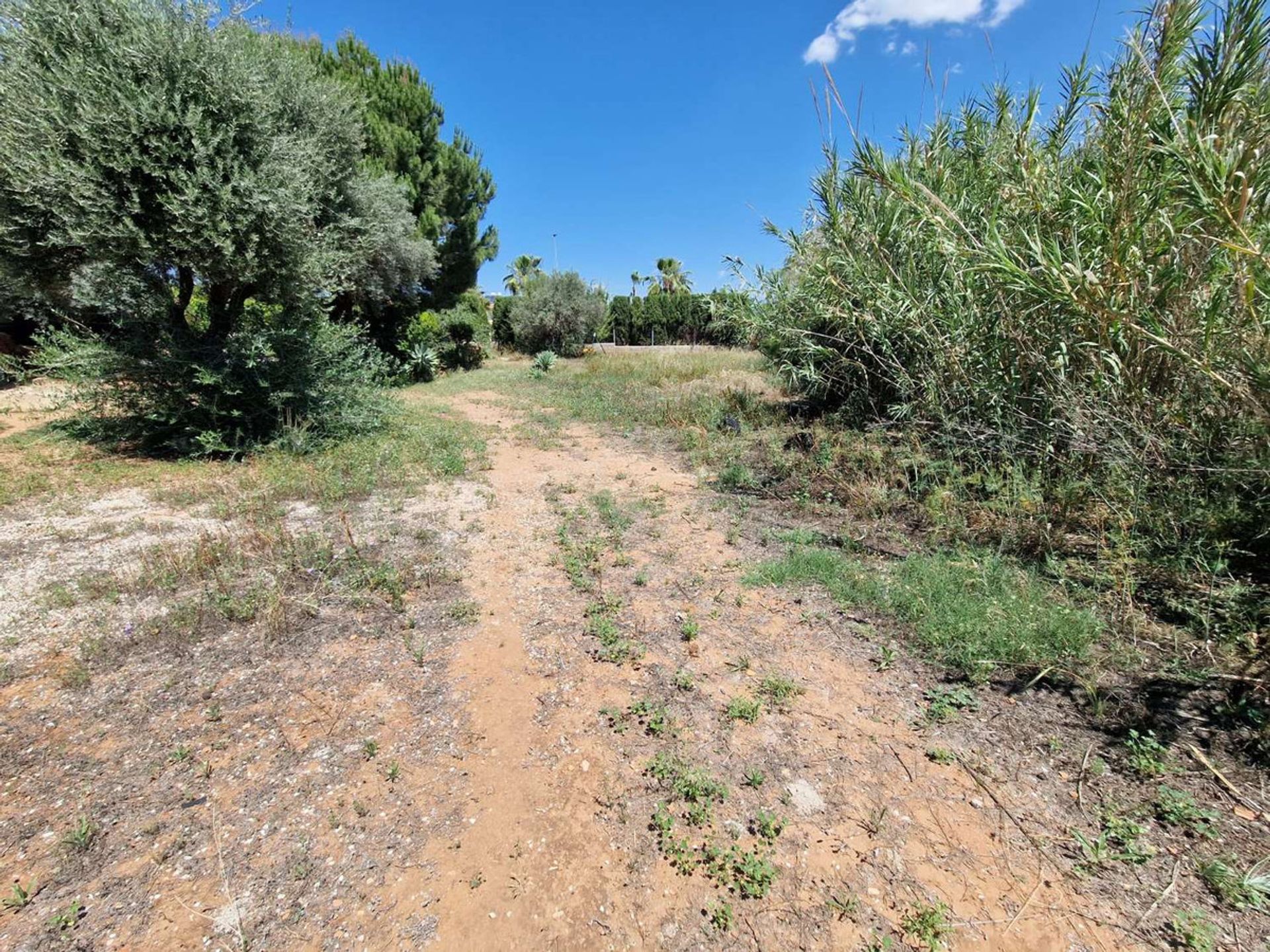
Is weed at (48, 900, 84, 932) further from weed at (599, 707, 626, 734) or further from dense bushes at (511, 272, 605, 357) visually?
dense bushes at (511, 272, 605, 357)

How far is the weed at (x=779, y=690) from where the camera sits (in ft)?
7.60

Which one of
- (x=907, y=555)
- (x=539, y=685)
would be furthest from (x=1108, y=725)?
(x=539, y=685)

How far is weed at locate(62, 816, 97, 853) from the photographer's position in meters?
1.64

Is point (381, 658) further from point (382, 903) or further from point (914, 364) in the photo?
point (914, 364)

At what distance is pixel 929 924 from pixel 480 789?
56.2 inches

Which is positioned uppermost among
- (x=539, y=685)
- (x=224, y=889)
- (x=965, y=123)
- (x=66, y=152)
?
(x=965, y=123)

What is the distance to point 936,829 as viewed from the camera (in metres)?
1.72

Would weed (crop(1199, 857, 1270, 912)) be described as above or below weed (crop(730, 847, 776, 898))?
above

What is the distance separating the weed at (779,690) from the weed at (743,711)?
0.07 metres

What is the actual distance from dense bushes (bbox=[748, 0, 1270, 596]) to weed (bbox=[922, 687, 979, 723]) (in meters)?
1.38

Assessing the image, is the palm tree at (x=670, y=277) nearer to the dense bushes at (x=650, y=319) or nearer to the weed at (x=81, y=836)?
the dense bushes at (x=650, y=319)

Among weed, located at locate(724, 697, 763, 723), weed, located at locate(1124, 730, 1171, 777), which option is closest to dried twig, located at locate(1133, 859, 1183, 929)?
weed, located at locate(1124, 730, 1171, 777)

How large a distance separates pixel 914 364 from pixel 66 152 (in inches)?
303

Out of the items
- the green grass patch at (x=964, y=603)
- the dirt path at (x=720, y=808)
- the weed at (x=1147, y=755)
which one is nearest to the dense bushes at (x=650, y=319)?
the green grass patch at (x=964, y=603)
